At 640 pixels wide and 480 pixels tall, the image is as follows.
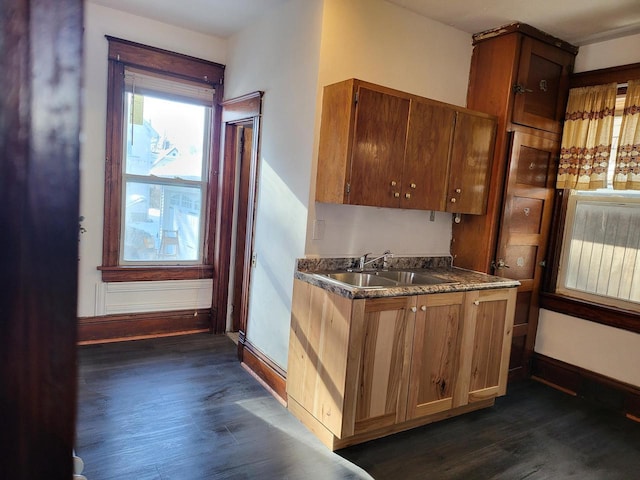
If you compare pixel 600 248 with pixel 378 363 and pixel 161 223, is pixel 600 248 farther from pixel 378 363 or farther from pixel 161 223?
pixel 161 223

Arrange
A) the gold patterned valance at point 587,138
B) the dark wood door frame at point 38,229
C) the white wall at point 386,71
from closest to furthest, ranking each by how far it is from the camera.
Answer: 1. the dark wood door frame at point 38,229
2. the white wall at point 386,71
3. the gold patterned valance at point 587,138

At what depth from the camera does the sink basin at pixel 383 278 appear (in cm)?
294

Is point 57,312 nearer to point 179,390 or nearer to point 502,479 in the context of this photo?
point 502,479

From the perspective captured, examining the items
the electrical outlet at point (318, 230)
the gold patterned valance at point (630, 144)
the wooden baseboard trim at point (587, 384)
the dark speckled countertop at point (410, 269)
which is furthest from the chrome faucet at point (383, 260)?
the gold patterned valance at point (630, 144)

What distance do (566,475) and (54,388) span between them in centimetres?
287

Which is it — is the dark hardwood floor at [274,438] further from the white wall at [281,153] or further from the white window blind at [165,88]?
the white window blind at [165,88]

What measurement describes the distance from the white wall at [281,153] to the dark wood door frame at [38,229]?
8.52ft

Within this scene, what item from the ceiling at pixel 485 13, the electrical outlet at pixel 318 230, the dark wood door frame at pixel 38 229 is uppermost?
the ceiling at pixel 485 13

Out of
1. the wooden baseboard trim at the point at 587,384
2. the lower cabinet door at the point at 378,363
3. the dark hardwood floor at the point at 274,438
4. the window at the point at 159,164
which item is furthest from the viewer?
the window at the point at 159,164

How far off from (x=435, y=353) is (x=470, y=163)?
4.57ft

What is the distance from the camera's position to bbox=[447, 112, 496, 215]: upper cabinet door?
3.08 metres

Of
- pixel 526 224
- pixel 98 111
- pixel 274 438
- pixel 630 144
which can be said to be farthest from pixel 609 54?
pixel 98 111

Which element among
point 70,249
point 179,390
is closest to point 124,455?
point 179,390

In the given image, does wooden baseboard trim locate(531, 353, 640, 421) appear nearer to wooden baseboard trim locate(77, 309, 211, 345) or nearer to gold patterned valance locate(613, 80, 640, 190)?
gold patterned valance locate(613, 80, 640, 190)
